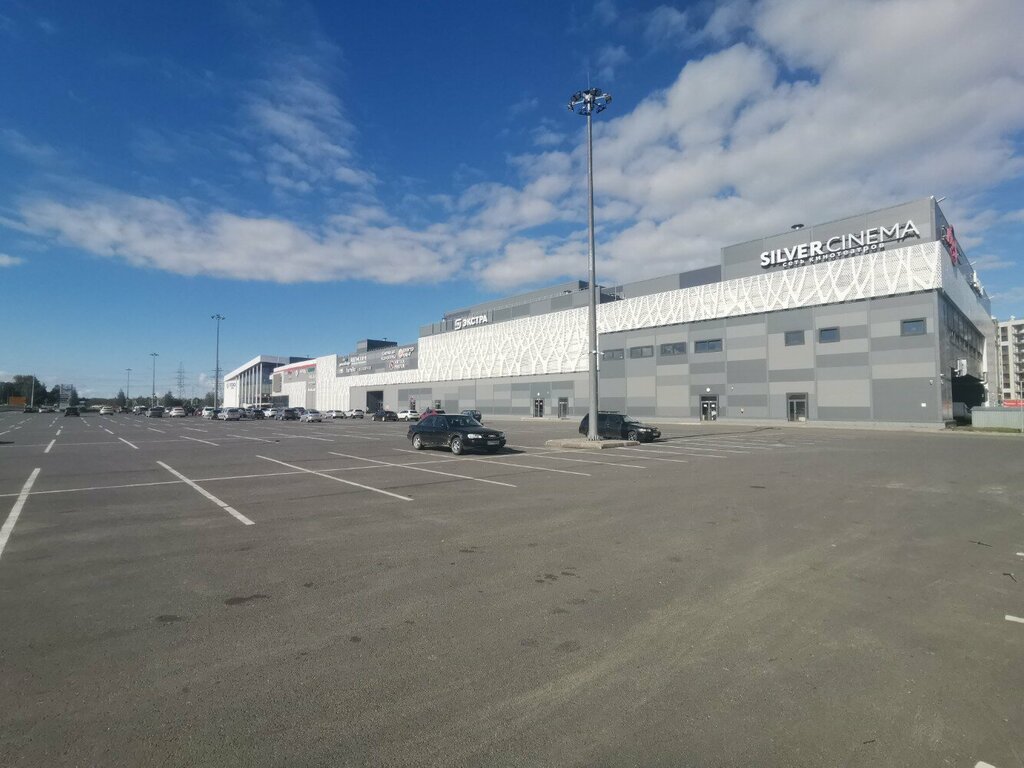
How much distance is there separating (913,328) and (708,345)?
50.8ft

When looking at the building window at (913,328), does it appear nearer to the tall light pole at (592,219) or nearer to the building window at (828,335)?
the building window at (828,335)

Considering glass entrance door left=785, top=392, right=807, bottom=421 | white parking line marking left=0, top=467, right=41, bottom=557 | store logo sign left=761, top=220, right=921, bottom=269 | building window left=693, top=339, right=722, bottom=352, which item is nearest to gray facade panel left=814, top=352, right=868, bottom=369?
glass entrance door left=785, top=392, right=807, bottom=421

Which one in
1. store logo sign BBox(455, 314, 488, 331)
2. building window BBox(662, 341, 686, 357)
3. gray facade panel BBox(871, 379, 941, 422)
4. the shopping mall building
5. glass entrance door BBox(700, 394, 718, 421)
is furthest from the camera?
store logo sign BBox(455, 314, 488, 331)

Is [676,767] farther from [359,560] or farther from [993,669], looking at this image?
[359,560]

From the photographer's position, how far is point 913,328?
38.3 m

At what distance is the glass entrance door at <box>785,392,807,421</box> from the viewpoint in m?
43.2

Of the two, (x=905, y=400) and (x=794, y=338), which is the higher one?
(x=794, y=338)

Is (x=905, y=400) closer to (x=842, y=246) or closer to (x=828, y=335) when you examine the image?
(x=828, y=335)

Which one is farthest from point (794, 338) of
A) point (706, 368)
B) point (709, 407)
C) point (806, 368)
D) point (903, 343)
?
point (709, 407)

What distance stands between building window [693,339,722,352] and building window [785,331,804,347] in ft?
19.0

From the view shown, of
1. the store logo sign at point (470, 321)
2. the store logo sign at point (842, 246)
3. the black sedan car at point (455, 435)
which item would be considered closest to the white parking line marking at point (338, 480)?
the black sedan car at point (455, 435)

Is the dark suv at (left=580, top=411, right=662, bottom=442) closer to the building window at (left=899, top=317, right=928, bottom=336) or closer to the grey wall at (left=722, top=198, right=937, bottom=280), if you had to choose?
the building window at (left=899, top=317, right=928, bottom=336)

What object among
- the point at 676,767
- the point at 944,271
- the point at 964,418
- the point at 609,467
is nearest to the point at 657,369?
the point at 944,271

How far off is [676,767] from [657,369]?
172ft
